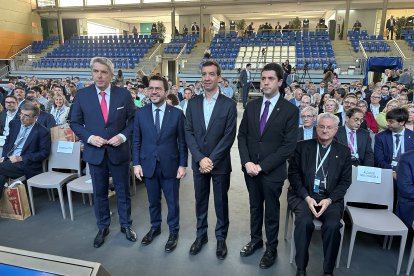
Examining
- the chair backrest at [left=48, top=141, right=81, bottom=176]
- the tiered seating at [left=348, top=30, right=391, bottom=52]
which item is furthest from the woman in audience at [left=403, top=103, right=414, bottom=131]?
the tiered seating at [left=348, top=30, right=391, bottom=52]

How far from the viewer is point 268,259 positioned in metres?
2.29

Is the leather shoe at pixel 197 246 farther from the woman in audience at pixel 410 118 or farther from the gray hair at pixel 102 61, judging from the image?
the woman in audience at pixel 410 118

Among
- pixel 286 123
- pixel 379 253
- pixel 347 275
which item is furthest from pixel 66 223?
pixel 379 253

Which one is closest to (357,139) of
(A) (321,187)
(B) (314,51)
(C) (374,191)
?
(C) (374,191)

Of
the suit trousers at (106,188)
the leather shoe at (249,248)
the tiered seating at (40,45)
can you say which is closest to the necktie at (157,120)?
the suit trousers at (106,188)

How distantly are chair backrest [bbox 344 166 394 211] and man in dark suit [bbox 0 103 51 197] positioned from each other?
3.13 m

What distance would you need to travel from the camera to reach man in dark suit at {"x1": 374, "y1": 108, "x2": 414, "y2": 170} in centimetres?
279

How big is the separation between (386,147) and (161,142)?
7.29ft

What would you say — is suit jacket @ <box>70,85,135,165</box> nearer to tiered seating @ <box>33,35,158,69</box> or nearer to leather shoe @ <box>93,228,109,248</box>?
leather shoe @ <box>93,228,109,248</box>

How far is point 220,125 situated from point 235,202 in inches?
59.4

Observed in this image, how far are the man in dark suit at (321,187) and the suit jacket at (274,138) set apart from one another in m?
0.20

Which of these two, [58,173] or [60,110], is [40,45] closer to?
[60,110]

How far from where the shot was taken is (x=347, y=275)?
7.16 ft

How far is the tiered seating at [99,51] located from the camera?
50.8 feet
